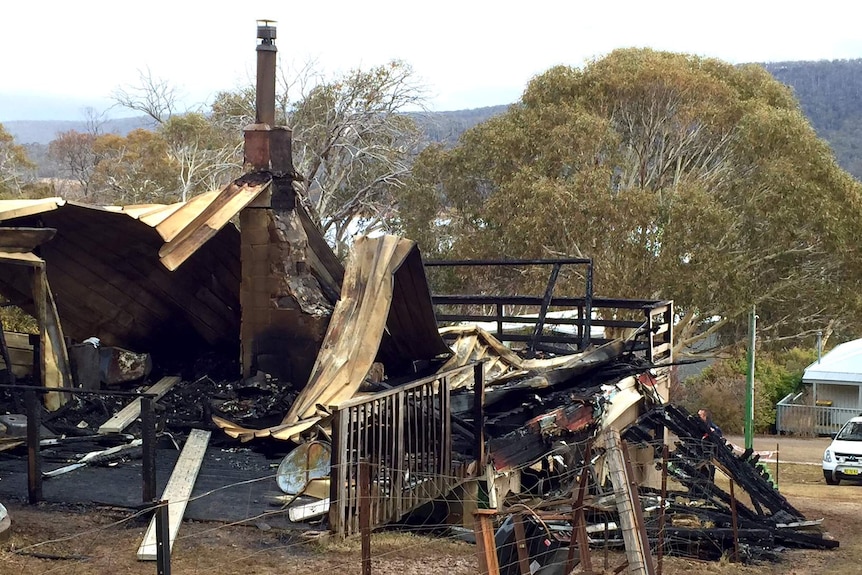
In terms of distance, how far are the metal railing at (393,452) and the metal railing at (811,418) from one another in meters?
26.8

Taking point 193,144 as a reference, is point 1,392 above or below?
below

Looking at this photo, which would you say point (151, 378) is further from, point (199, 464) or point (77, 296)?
point (199, 464)

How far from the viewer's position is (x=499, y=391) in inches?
408

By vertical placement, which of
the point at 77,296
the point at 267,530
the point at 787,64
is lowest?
the point at 267,530

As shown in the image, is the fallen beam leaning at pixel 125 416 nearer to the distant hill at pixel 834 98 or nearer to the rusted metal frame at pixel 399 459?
the rusted metal frame at pixel 399 459

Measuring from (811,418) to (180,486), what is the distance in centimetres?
2871

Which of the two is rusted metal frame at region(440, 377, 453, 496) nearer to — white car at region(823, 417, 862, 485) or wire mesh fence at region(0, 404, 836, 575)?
wire mesh fence at region(0, 404, 836, 575)

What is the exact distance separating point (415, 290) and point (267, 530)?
4293 millimetres

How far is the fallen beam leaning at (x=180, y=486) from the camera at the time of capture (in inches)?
257

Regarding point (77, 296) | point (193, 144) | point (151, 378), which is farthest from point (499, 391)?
point (193, 144)

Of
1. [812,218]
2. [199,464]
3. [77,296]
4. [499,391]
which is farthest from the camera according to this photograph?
[812,218]

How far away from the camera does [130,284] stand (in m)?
11.6

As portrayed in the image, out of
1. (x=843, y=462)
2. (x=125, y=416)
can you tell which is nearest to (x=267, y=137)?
(x=125, y=416)

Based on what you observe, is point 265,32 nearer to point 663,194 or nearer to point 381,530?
point 381,530
